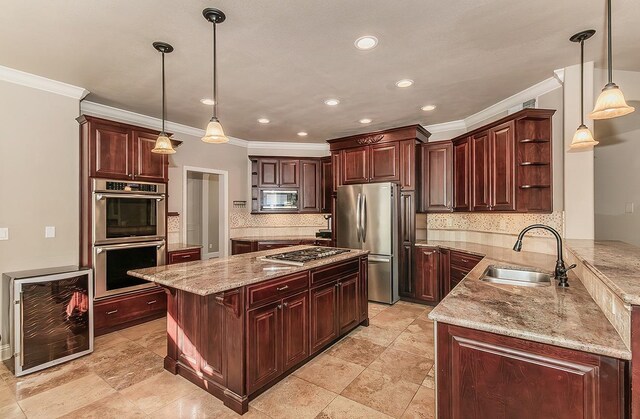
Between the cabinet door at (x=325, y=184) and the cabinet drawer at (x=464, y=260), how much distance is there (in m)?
2.59

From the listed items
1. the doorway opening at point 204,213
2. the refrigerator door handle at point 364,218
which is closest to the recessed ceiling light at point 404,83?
the refrigerator door handle at point 364,218

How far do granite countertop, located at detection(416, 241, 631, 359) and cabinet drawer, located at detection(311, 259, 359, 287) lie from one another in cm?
123

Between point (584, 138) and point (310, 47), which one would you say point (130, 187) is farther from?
point (584, 138)

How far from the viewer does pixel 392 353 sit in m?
2.94

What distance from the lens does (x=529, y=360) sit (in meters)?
1.26

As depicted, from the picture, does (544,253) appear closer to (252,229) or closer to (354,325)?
(354,325)

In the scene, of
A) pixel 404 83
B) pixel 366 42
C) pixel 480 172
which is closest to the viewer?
pixel 366 42

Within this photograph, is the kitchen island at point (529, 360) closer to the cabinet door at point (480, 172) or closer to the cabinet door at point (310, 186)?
the cabinet door at point (480, 172)

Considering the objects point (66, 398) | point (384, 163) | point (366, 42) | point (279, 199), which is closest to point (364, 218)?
point (384, 163)

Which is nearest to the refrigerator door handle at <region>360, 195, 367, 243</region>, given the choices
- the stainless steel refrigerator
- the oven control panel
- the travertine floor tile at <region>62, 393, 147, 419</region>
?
the stainless steel refrigerator

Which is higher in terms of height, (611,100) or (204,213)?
(611,100)

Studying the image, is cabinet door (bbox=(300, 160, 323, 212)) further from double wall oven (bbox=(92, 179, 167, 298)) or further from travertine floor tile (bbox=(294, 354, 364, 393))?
travertine floor tile (bbox=(294, 354, 364, 393))

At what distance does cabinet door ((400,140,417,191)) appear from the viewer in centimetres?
445

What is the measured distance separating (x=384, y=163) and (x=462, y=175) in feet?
3.69
